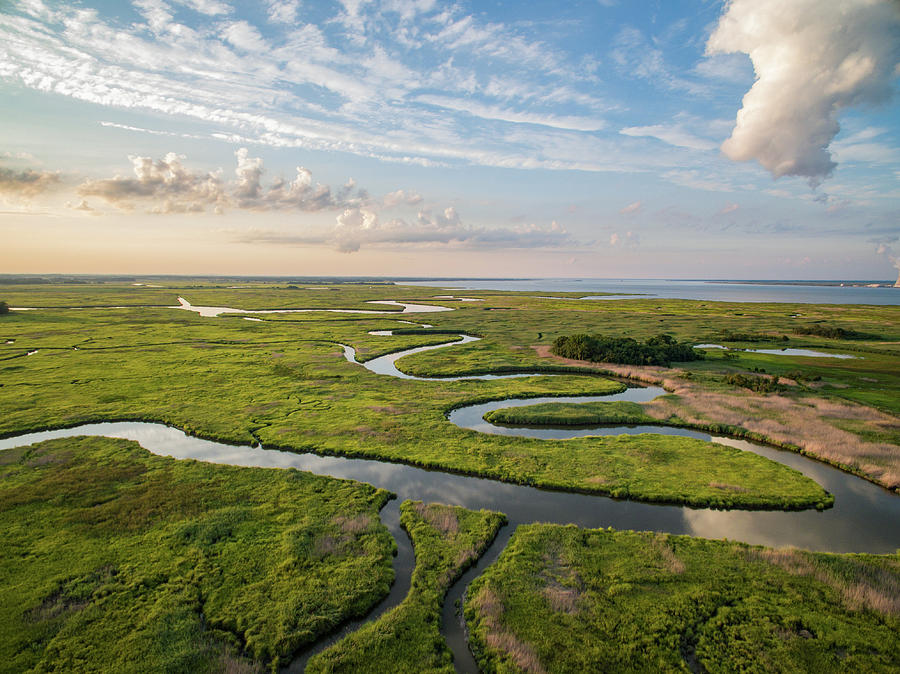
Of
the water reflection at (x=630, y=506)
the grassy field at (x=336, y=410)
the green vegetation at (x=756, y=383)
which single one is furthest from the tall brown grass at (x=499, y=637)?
the green vegetation at (x=756, y=383)

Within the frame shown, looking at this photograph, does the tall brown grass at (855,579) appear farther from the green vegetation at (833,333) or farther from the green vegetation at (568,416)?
the green vegetation at (833,333)

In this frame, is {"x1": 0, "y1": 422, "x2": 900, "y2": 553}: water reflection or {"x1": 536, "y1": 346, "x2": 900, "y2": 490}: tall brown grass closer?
{"x1": 0, "y1": 422, "x2": 900, "y2": 553}: water reflection

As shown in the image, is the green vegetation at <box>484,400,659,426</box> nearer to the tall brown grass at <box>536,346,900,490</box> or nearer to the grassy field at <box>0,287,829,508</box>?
the tall brown grass at <box>536,346,900,490</box>

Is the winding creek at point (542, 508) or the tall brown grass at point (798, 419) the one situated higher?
the tall brown grass at point (798, 419)

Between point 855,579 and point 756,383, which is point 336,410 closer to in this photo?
point 855,579

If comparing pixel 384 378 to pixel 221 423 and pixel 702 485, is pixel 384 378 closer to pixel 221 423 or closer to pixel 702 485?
pixel 221 423

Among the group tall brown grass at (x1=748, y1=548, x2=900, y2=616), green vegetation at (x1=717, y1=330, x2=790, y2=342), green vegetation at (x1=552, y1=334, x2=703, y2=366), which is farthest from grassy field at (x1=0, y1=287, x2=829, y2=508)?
green vegetation at (x1=717, y1=330, x2=790, y2=342)
